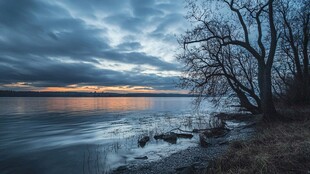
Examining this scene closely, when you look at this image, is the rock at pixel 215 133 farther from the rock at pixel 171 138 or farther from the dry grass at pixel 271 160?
the dry grass at pixel 271 160

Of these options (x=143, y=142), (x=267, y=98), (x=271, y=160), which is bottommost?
(x=143, y=142)

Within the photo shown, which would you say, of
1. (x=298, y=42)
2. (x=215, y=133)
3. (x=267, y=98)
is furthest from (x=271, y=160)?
(x=298, y=42)

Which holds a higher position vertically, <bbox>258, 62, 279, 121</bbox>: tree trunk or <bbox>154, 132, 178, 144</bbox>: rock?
<bbox>258, 62, 279, 121</bbox>: tree trunk

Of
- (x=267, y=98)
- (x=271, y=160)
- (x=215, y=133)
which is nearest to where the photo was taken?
(x=271, y=160)

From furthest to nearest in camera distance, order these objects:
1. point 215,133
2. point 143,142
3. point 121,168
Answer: point 215,133
point 143,142
point 121,168

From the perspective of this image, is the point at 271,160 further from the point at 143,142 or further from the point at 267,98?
the point at 143,142

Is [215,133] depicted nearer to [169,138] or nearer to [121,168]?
[169,138]

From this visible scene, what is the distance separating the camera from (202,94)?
2277 cm

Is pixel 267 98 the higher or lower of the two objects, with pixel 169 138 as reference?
higher

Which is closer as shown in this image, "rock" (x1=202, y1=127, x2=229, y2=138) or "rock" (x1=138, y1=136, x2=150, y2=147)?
"rock" (x1=138, y1=136, x2=150, y2=147)

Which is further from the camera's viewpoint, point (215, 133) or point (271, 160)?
point (215, 133)

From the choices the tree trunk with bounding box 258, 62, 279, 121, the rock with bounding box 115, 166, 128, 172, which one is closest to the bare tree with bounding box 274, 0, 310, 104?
the tree trunk with bounding box 258, 62, 279, 121

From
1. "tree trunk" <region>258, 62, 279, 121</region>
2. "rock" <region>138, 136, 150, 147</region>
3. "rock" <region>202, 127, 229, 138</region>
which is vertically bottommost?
"rock" <region>138, 136, 150, 147</region>

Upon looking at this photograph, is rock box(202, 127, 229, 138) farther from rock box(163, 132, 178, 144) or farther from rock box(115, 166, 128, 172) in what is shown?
rock box(115, 166, 128, 172)
